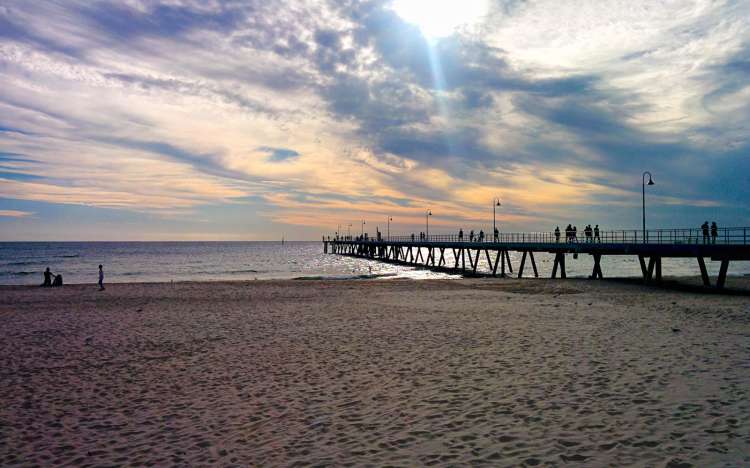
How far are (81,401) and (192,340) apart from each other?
185 inches

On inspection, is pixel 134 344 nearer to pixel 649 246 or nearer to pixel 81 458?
pixel 81 458

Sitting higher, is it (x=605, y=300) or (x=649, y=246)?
(x=649, y=246)

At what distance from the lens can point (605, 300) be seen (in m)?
19.5

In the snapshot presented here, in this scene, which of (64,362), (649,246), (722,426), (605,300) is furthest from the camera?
(649,246)

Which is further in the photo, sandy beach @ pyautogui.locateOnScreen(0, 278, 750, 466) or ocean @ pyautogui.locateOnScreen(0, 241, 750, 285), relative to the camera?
ocean @ pyautogui.locateOnScreen(0, 241, 750, 285)

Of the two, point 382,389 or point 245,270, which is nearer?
point 382,389

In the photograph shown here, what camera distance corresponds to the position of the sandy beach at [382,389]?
562cm

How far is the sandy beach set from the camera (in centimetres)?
562

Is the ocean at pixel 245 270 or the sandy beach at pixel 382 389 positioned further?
the ocean at pixel 245 270

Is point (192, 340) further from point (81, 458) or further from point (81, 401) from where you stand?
point (81, 458)

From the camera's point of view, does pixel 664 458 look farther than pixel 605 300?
No

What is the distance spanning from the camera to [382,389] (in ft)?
25.9

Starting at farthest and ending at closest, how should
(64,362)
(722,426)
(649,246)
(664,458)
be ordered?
(649,246) < (64,362) < (722,426) < (664,458)

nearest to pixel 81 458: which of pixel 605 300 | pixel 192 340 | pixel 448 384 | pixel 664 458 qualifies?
pixel 448 384
